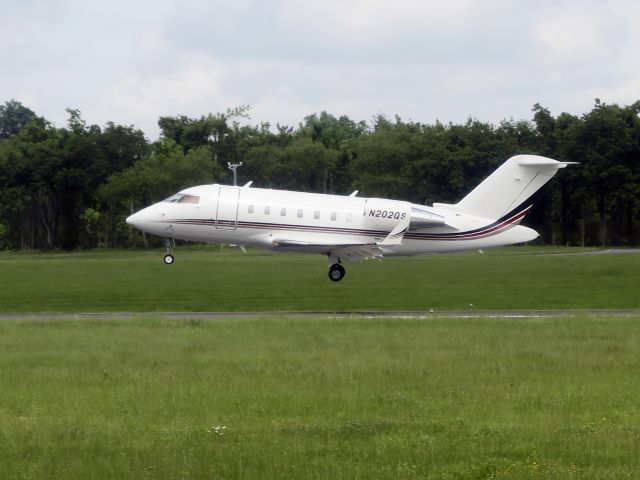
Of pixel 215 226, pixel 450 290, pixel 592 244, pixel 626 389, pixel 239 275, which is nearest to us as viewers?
pixel 626 389

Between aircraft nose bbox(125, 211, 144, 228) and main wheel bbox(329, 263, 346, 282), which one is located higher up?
aircraft nose bbox(125, 211, 144, 228)

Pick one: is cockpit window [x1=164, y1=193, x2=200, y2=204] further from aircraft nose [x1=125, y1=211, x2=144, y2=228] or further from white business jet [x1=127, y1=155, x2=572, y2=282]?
aircraft nose [x1=125, y1=211, x2=144, y2=228]

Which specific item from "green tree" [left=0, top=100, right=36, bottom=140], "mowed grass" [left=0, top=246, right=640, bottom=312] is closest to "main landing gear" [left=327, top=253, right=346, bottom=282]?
"mowed grass" [left=0, top=246, right=640, bottom=312]

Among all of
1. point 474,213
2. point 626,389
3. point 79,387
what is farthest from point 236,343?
point 474,213

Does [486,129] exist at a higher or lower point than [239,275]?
higher

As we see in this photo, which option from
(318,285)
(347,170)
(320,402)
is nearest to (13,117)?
(347,170)

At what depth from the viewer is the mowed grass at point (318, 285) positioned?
47531 mm

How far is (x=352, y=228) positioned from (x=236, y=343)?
16651 millimetres

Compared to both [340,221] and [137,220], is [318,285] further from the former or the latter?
[137,220]

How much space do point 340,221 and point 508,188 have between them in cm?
699

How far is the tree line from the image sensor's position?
330 feet

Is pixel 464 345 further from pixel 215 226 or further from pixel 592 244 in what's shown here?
pixel 592 244

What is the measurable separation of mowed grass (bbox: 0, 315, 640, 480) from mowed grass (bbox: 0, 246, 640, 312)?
13186mm

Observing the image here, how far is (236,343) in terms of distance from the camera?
30.4 meters
